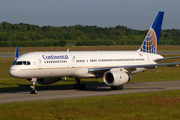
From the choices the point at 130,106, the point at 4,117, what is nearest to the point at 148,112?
the point at 130,106

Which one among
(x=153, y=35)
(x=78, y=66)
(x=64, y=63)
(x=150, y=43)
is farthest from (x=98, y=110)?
(x=153, y=35)

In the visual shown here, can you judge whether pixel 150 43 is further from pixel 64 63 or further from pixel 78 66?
pixel 64 63

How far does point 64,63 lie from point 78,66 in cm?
166

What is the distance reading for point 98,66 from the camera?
30219 millimetres

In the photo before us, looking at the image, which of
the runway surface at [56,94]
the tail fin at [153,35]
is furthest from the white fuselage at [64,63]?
the tail fin at [153,35]

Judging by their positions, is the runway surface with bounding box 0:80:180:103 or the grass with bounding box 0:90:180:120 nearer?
the grass with bounding box 0:90:180:120

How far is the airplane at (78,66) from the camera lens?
1018 inches

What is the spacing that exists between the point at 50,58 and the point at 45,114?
1126 cm

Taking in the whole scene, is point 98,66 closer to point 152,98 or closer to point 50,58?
point 50,58

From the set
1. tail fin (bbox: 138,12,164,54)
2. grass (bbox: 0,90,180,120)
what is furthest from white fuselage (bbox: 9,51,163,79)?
grass (bbox: 0,90,180,120)

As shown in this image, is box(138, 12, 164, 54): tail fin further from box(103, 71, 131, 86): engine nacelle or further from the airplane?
box(103, 71, 131, 86): engine nacelle

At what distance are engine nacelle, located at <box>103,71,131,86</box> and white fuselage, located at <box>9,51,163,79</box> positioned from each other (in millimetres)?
1715

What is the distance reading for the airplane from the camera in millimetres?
25859

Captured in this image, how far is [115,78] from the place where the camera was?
27.4 meters
